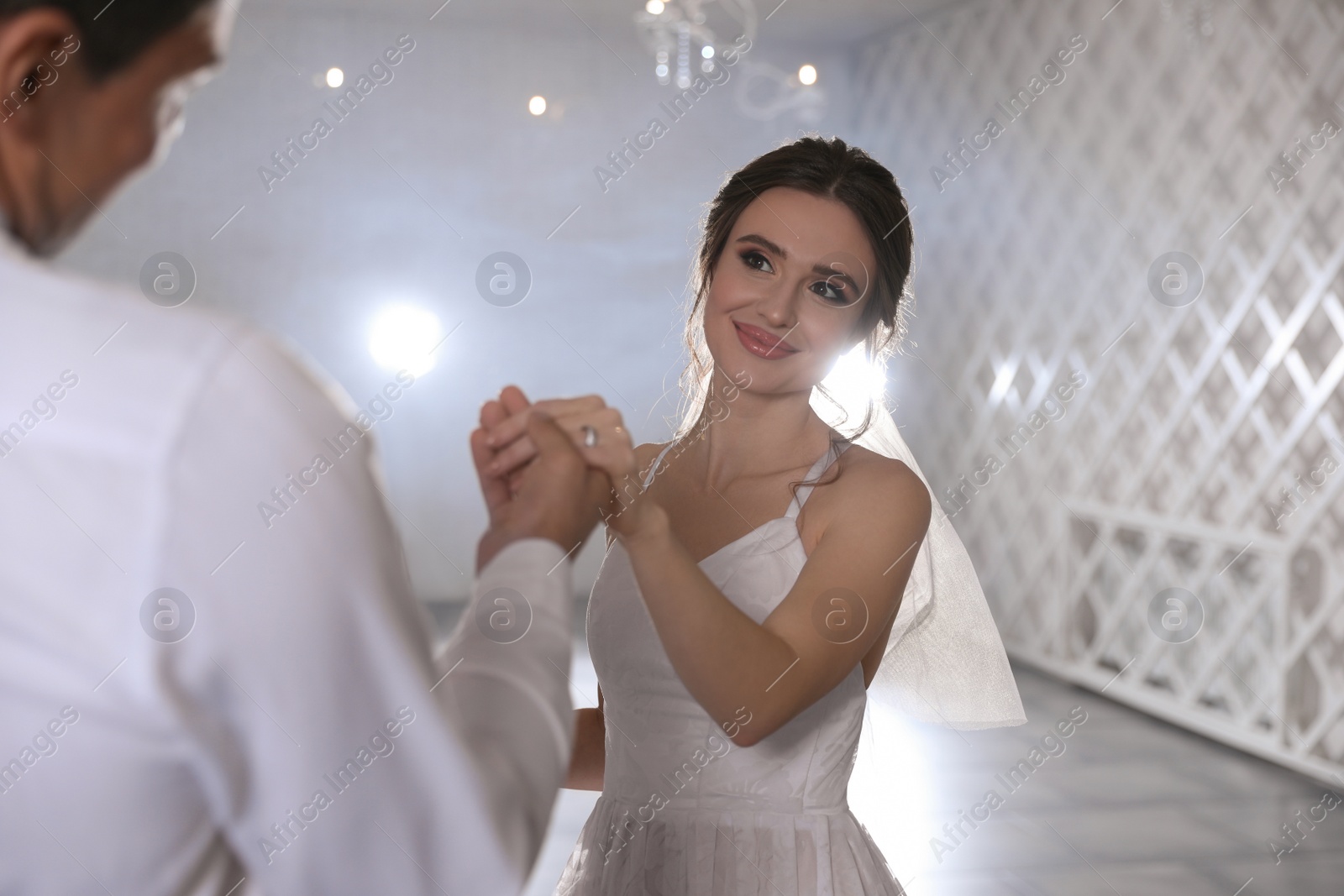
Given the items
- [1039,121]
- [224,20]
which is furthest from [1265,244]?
[224,20]

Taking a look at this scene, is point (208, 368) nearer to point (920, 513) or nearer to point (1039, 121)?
point (920, 513)

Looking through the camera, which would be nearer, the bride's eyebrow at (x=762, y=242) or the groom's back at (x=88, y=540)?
the groom's back at (x=88, y=540)

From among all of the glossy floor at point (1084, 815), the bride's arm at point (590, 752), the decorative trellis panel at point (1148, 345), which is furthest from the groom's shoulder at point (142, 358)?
the decorative trellis panel at point (1148, 345)

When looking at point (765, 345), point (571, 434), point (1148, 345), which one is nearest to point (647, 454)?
point (765, 345)

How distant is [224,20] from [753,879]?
89cm

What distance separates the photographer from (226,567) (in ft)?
1.29

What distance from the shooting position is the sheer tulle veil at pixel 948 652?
1.49 m

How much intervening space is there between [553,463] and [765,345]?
1.86 ft

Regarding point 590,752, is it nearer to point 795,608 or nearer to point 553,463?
point 795,608

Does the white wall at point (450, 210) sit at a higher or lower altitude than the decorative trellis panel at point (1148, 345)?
higher

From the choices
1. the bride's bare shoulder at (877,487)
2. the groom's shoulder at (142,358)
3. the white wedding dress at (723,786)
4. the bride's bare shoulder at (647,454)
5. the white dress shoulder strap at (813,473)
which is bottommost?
the white wedding dress at (723,786)

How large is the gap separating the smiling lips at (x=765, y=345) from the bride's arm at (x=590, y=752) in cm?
44

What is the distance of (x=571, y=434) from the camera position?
72 cm

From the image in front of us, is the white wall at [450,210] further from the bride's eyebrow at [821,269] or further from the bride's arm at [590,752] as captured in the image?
the bride's eyebrow at [821,269]
